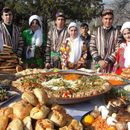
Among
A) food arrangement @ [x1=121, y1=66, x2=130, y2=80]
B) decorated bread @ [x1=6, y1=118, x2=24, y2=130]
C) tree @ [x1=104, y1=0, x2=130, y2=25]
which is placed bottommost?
food arrangement @ [x1=121, y1=66, x2=130, y2=80]

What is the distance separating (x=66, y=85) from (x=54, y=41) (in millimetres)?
2888

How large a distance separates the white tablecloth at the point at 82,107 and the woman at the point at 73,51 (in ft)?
8.01

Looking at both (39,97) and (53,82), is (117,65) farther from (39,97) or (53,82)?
(39,97)

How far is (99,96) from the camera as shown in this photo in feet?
11.7

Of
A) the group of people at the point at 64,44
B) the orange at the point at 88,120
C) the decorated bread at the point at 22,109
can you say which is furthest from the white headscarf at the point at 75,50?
the decorated bread at the point at 22,109

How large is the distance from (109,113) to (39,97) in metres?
0.60

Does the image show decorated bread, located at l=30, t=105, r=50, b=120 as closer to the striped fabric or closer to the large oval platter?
the large oval platter

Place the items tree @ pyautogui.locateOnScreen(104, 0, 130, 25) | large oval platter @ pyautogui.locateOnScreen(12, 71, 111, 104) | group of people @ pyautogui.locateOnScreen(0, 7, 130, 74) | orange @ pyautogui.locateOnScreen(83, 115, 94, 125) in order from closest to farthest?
orange @ pyautogui.locateOnScreen(83, 115, 94, 125), large oval platter @ pyautogui.locateOnScreen(12, 71, 111, 104), group of people @ pyautogui.locateOnScreen(0, 7, 130, 74), tree @ pyautogui.locateOnScreen(104, 0, 130, 25)

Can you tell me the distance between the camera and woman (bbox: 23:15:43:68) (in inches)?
259

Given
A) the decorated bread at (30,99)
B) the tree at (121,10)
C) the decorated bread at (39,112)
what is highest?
the tree at (121,10)

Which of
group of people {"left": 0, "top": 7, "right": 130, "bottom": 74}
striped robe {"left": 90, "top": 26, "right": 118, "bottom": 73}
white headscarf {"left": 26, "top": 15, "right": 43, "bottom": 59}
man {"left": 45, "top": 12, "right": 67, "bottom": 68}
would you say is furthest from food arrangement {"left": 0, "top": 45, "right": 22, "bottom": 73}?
striped robe {"left": 90, "top": 26, "right": 118, "bottom": 73}

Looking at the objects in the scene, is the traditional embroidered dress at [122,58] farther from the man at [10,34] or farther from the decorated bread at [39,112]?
the decorated bread at [39,112]

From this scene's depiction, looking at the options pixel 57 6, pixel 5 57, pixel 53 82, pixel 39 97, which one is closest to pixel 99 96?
pixel 53 82

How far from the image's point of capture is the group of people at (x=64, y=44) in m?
6.13
